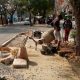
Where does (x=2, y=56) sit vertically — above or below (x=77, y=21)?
below

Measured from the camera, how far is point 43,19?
87.1 metres

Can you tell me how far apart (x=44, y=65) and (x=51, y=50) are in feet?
11.5

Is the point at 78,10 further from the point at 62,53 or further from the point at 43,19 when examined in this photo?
the point at 43,19

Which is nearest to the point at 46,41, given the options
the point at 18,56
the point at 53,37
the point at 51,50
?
the point at 53,37

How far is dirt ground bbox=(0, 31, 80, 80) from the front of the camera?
10.7 meters

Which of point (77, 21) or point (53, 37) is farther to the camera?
point (53, 37)

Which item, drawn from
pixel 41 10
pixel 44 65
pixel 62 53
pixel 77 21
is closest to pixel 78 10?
Result: pixel 77 21

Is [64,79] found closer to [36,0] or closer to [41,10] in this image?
[36,0]

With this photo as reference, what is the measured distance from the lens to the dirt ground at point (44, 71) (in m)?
10.7

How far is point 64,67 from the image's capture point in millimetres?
12766

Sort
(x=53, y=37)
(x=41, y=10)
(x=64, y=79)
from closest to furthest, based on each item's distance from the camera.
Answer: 1. (x=64, y=79)
2. (x=53, y=37)
3. (x=41, y=10)

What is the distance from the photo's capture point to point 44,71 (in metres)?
11.8

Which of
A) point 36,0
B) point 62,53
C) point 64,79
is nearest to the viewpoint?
point 64,79

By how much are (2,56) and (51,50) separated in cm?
283
